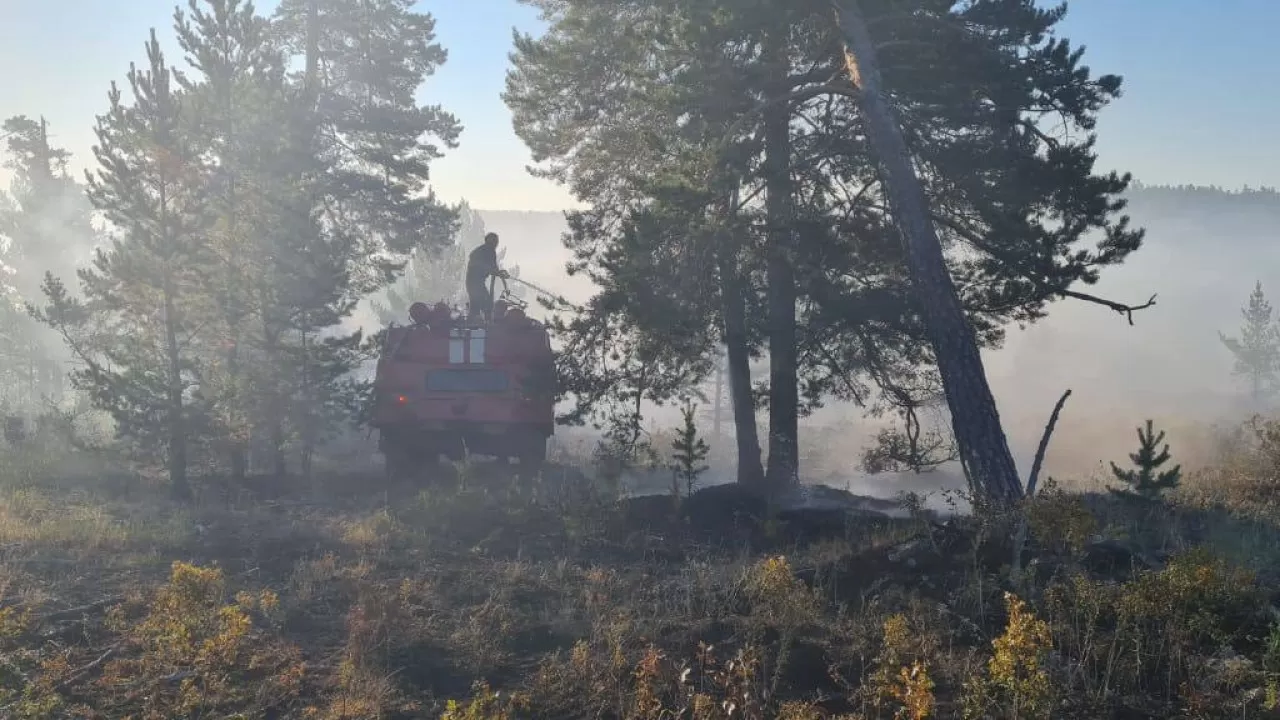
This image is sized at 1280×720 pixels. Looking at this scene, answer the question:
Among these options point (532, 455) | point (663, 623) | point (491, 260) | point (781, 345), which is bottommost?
point (663, 623)

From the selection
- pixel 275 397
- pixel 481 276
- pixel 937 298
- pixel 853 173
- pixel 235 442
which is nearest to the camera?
pixel 937 298

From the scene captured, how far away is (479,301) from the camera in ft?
49.4

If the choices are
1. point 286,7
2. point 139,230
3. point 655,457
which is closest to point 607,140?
point 655,457

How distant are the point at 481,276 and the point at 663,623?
33.3 ft

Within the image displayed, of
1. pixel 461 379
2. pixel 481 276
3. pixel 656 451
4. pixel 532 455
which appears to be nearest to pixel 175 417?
pixel 461 379

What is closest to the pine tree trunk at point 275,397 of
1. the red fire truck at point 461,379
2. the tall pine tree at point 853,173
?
the red fire truck at point 461,379

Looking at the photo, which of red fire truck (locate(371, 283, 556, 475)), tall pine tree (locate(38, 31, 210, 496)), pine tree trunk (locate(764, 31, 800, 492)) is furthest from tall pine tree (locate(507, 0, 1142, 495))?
tall pine tree (locate(38, 31, 210, 496))

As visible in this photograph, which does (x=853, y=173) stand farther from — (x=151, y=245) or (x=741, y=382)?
(x=151, y=245)

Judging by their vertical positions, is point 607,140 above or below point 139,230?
above

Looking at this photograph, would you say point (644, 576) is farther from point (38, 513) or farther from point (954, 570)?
point (38, 513)

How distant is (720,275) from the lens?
41.0 feet

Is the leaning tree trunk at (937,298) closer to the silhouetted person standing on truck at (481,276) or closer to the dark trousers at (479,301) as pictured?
the silhouetted person standing on truck at (481,276)

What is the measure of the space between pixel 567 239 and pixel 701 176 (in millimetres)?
3903

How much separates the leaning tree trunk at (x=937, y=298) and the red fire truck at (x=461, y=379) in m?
5.78
